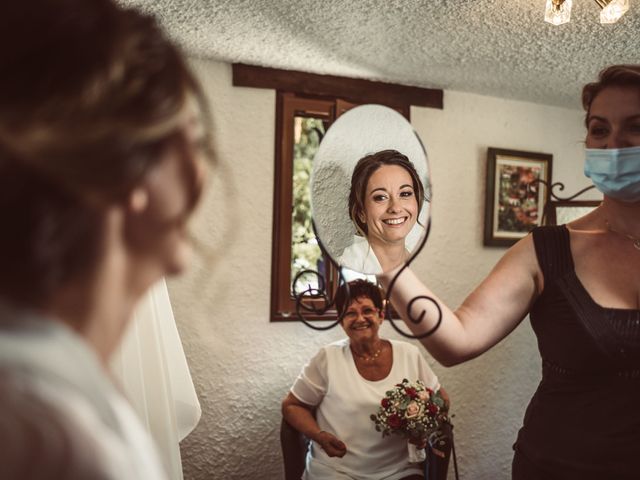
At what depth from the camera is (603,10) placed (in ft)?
5.54

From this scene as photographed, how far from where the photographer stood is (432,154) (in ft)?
10.9

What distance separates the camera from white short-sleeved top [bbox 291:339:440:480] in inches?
95.7

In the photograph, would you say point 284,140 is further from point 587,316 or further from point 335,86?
point 587,316

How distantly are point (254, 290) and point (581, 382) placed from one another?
1.97 metres

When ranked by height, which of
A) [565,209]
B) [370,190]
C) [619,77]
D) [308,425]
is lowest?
[308,425]

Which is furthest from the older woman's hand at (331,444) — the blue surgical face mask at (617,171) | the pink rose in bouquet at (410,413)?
the blue surgical face mask at (617,171)

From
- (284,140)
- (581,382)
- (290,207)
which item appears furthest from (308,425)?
(581,382)

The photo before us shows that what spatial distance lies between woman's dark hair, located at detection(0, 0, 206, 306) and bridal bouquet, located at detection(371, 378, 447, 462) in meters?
2.04

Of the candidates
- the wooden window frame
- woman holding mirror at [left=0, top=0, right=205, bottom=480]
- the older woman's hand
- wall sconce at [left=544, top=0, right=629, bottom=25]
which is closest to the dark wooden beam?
the wooden window frame

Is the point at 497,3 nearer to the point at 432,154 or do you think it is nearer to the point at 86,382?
the point at 432,154

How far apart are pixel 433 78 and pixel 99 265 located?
9.71ft

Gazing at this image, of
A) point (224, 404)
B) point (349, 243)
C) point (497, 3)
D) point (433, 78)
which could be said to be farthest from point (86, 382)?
point (433, 78)

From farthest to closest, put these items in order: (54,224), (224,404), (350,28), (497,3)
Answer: (224,404) < (350,28) < (497,3) < (54,224)

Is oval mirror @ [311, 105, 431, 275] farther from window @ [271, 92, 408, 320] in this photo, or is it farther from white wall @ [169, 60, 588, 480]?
window @ [271, 92, 408, 320]
